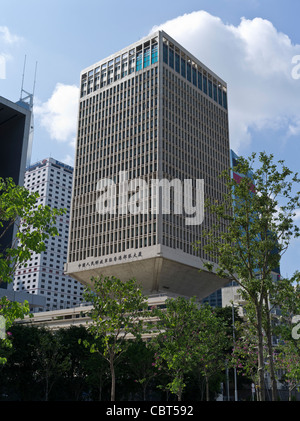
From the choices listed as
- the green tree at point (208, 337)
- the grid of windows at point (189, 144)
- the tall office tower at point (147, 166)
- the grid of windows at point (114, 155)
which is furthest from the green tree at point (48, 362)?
the grid of windows at point (189, 144)

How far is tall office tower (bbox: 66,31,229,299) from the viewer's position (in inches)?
4151

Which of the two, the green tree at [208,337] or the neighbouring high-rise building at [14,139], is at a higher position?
the neighbouring high-rise building at [14,139]

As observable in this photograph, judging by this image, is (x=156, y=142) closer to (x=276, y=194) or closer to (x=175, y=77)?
(x=175, y=77)

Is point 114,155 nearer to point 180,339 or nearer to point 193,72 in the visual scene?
point 193,72

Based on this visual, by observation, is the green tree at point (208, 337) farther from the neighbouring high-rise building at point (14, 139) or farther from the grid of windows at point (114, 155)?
Answer: the grid of windows at point (114, 155)

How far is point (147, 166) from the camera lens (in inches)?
4348

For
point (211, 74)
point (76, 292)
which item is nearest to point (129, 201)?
point (211, 74)

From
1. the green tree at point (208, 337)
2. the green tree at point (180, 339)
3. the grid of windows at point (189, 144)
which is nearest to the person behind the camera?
the green tree at point (180, 339)

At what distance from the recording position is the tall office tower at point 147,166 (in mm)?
105438

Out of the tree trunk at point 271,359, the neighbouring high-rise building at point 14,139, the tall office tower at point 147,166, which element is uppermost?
the tall office tower at point 147,166

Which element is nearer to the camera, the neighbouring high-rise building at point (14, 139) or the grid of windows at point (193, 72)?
the neighbouring high-rise building at point (14, 139)

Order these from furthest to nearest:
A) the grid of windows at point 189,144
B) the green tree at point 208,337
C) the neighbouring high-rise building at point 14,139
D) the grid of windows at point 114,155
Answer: the grid of windows at point 189,144 < the grid of windows at point 114,155 < the neighbouring high-rise building at point 14,139 < the green tree at point 208,337

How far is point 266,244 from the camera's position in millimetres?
25438

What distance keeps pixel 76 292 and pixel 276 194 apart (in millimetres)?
178678
